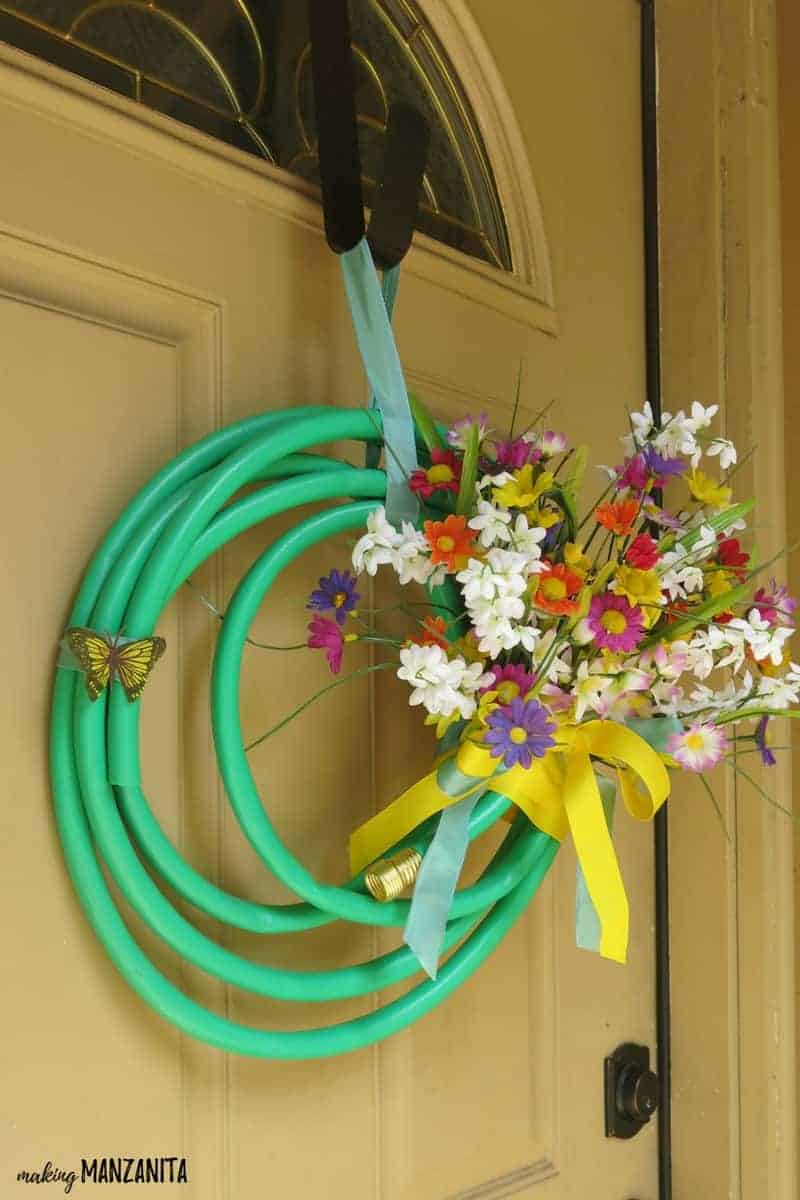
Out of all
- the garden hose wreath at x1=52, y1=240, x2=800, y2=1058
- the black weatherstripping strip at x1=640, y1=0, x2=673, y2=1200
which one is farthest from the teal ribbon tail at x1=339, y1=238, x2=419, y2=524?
the black weatherstripping strip at x1=640, y1=0, x2=673, y2=1200

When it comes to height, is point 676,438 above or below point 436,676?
above

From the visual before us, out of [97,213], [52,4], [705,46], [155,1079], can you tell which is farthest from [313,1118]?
[705,46]

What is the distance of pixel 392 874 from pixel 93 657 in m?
0.24

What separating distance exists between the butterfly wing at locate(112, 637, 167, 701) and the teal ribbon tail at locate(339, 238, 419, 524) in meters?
0.21

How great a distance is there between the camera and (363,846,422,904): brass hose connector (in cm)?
71

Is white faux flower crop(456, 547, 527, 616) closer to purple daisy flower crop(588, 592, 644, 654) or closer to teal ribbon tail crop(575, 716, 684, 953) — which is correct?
purple daisy flower crop(588, 592, 644, 654)

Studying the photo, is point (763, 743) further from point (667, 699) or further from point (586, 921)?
point (586, 921)

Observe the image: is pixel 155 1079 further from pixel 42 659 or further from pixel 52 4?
pixel 52 4

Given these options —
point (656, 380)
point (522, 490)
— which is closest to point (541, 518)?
point (522, 490)

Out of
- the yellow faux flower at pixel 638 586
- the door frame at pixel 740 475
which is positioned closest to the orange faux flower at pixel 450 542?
the yellow faux flower at pixel 638 586

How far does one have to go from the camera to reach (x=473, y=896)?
30.0 inches

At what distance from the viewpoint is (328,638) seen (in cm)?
70

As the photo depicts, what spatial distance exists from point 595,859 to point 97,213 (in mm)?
522

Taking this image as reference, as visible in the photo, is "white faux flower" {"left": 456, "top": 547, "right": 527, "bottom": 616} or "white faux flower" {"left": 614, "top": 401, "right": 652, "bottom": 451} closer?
"white faux flower" {"left": 456, "top": 547, "right": 527, "bottom": 616}
